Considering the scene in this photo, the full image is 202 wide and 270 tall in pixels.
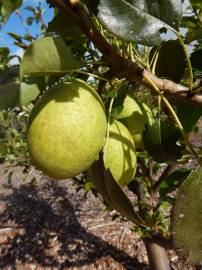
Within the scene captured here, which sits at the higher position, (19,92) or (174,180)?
(19,92)

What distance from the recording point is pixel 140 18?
0.80 m

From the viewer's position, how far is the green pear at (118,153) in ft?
3.22

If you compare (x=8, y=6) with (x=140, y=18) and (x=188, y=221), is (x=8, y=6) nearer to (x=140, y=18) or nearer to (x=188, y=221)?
(x=140, y=18)

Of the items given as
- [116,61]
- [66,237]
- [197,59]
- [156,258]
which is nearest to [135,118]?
[197,59]

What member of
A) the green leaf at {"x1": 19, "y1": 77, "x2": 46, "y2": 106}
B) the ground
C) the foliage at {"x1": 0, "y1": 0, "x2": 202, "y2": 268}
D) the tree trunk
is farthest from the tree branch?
the ground

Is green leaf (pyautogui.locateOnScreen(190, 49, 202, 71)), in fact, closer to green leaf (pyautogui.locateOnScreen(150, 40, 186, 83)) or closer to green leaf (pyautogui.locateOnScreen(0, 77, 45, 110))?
green leaf (pyautogui.locateOnScreen(150, 40, 186, 83))

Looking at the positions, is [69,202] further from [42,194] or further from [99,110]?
[99,110]

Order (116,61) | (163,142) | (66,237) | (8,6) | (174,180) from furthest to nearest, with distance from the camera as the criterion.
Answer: (66,237)
(174,180)
(163,142)
(116,61)
(8,6)

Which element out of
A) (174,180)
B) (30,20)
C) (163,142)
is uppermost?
(163,142)

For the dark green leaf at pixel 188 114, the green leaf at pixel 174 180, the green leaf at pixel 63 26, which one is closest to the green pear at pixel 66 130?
the green leaf at pixel 63 26

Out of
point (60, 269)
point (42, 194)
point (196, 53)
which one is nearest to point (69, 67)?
point (196, 53)

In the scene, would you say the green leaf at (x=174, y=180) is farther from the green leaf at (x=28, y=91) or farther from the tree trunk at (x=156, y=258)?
the tree trunk at (x=156, y=258)

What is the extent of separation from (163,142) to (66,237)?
3550 millimetres

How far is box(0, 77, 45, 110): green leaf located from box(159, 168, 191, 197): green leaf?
2.26 feet
